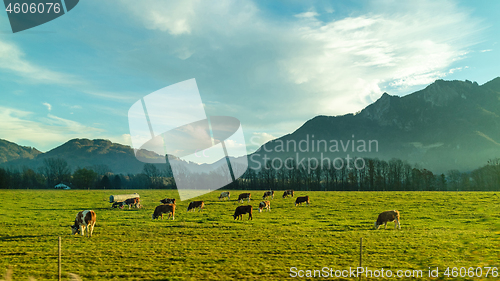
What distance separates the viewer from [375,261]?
39.3 feet

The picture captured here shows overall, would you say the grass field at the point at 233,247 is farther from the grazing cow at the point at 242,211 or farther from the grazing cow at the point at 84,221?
the grazing cow at the point at 242,211

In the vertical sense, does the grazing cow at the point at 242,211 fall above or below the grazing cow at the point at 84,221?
below

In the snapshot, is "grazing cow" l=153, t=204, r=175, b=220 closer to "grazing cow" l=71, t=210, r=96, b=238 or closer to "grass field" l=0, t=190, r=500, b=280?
"grass field" l=0, t=190, r=500, b=280

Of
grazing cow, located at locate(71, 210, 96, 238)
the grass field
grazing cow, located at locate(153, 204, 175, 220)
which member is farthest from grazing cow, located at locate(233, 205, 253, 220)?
grazing cow, located at locate(71, 210, 96, 238)

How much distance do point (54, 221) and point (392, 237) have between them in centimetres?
2614

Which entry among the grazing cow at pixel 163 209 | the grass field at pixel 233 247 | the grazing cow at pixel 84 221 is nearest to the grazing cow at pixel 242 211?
the grass field at pixel 233 247

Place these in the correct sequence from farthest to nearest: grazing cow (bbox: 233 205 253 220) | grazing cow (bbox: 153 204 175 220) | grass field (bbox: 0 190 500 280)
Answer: grazing cow (bbox: 153 204 175 220) → grazing cow (bbox: 233 205 253 220) → grass field (bbox: 0 190 500 280)

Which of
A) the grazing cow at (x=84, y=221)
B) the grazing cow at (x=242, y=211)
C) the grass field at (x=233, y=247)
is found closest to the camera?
the grass field at (x=233, y=247)

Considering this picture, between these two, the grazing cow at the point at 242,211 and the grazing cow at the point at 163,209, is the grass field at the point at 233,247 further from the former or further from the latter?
the grazing cow at the point at 163,209

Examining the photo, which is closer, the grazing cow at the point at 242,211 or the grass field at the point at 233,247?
→ the grass field at the point at 233,247

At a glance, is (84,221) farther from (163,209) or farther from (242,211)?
(242,211)

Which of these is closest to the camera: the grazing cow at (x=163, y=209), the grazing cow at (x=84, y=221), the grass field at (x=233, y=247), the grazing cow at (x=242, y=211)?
the grass field at (x=233, y=247)

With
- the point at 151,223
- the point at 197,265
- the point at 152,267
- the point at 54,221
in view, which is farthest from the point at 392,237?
the point at 54,221

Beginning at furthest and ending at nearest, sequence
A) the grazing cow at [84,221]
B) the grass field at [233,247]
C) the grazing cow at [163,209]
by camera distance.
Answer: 1. the grazing cow at [163,209]
2. the grazing cow at [84,221]
3. the grass field at [233,247]
